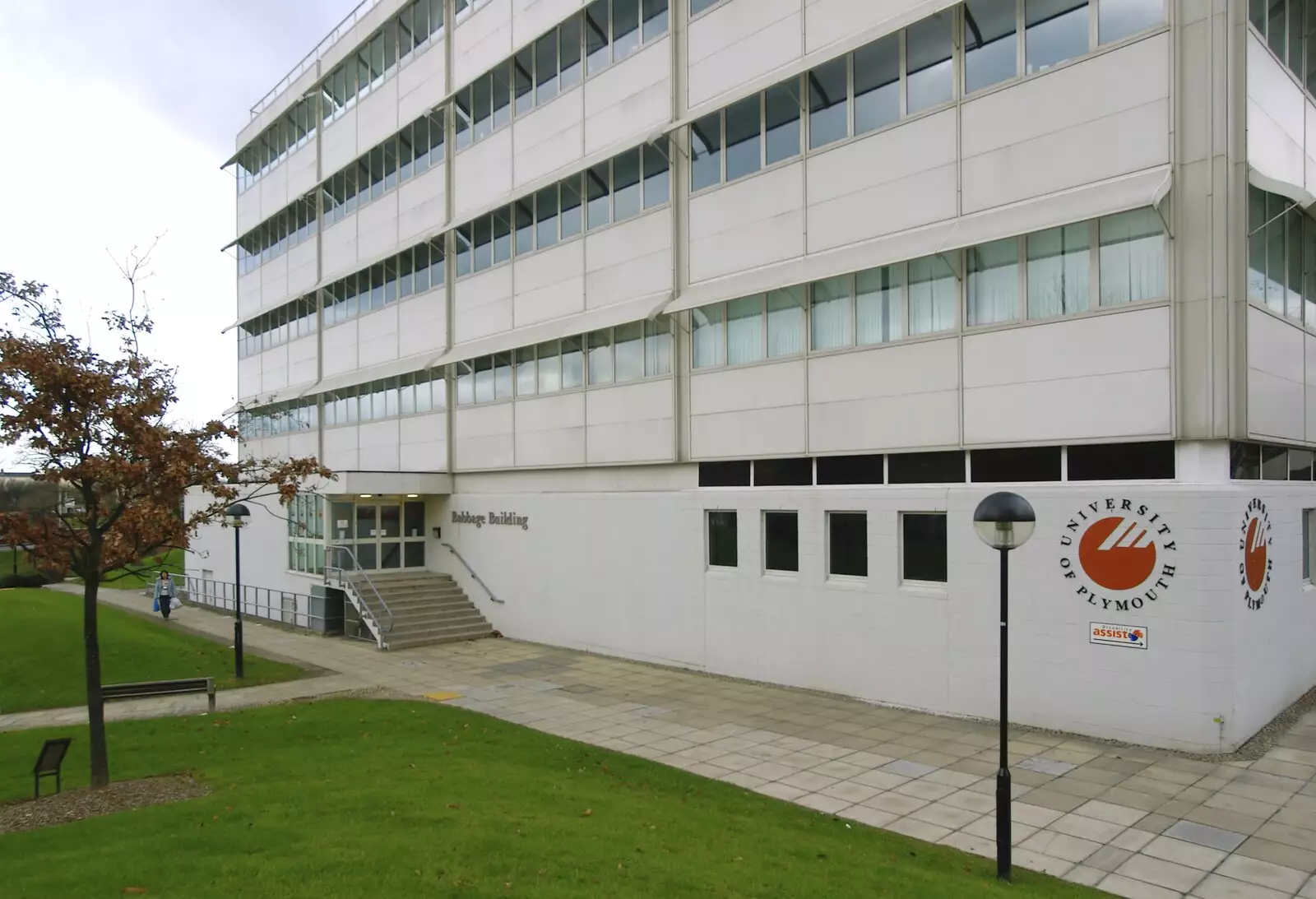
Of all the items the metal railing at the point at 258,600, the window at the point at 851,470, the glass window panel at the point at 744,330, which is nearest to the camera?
the window at the point at 851,470

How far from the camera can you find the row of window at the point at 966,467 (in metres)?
12.9

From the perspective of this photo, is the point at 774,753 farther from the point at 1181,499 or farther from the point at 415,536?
the point at 415,536

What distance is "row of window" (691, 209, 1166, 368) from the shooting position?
13023 millimetres

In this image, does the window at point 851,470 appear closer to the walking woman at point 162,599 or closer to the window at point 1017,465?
the window at point 1017,465

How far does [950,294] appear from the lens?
14938 millimetres

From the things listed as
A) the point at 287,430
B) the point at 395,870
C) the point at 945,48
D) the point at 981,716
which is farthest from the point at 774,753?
the point at 287,430

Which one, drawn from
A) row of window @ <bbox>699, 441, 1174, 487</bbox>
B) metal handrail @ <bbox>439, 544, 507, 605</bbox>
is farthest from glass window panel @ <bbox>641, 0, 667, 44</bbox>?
metal handrail @ <bbox>439, 544, 507, 605</bbox>

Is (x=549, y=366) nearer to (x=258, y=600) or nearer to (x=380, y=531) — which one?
(x=380, y=531)

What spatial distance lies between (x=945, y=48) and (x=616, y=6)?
943cm

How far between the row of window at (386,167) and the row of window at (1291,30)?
2133 cm

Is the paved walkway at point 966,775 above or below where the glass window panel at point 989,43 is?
below

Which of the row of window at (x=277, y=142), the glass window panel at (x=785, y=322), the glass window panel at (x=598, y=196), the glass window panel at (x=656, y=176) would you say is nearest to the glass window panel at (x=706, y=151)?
the glass window panel at (x=656, y=176)

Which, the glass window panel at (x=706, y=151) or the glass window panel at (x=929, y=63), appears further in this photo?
the glass window panel at (x=706, y=151)

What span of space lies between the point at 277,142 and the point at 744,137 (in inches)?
1092
